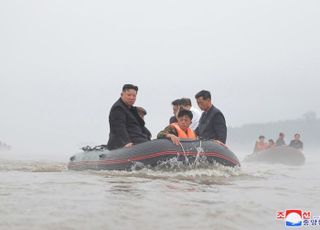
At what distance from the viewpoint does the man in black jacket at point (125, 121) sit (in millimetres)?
8195

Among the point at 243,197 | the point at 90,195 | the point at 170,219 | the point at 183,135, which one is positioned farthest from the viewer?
the point at 183,135

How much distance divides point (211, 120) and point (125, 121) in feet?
5.54

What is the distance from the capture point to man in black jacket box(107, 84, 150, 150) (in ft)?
26.9

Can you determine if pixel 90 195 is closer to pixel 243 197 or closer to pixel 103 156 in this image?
pixel 243 197

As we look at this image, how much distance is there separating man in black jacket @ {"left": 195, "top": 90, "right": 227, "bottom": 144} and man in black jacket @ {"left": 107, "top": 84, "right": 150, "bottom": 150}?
1269 mm

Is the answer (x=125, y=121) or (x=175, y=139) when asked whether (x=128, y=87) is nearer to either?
(x=125, y=121)

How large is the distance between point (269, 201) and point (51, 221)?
2.31m

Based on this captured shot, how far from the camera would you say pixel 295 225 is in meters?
3.47

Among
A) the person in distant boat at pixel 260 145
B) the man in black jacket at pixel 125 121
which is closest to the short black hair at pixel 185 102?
the man in black jacket at pixel 125 121

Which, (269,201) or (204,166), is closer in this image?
(269,201)

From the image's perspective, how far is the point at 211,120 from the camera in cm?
873

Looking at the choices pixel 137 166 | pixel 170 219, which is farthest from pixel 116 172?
pixel 170 219

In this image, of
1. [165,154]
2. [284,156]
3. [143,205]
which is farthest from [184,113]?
[284,156]

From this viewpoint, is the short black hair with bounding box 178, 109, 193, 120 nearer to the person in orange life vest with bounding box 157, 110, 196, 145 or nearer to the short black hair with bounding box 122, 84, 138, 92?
the person in orange life vest with bounding box 157, 110, 196, 145
